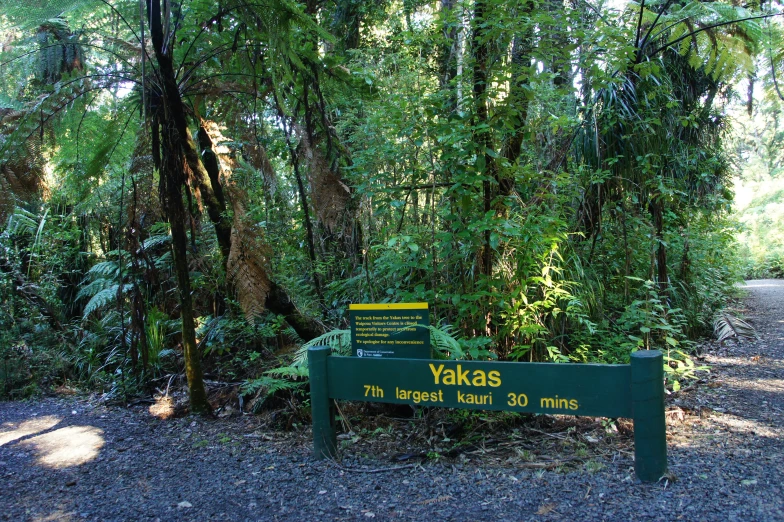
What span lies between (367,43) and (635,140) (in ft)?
17.1

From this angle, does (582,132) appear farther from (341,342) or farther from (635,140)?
(341,342)

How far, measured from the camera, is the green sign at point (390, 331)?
401 cm

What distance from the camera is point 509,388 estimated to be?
139 inches

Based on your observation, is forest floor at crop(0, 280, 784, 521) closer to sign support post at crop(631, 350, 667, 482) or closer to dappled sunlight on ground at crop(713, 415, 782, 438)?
dappled sunlight on ground at crop(713, 415, 782, 438)

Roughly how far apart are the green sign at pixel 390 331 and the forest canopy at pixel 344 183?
427 mm

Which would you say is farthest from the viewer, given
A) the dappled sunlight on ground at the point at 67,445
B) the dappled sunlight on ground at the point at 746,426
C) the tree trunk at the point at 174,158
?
the tree trunk at the point at 174,158

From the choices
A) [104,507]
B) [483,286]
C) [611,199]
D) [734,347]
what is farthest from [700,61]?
[104,507]

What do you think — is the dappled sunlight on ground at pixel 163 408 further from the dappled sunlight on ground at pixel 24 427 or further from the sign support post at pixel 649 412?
the sign support post at pixel 649 412

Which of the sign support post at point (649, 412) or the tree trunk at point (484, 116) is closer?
the sign support post at point (649, 412)

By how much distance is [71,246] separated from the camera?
9672 millimetres

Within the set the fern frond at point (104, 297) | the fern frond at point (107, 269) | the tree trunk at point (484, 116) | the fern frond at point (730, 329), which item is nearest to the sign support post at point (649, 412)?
the tree trunk at point (484, 116)

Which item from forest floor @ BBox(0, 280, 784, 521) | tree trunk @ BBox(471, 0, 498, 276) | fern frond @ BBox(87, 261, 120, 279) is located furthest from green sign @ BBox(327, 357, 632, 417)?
fern frond @ BBox(87, 261, 120, 279)

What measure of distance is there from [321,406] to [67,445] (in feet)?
8.04

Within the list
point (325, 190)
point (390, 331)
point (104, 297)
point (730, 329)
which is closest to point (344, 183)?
point (325, 190)
